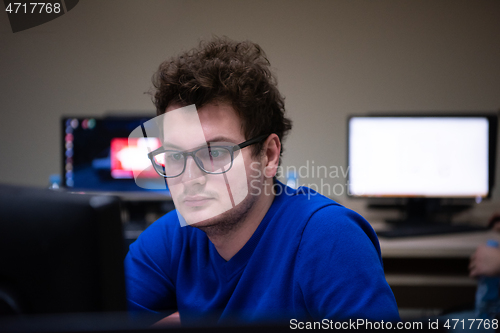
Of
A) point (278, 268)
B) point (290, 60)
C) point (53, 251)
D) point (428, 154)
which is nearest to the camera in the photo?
point (53, 251)

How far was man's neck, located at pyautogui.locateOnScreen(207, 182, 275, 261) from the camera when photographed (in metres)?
0.92

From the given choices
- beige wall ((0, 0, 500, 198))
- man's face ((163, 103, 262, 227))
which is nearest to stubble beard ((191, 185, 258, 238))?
man's face ((163, 103, 262, 227))

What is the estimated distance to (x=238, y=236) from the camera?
92cm

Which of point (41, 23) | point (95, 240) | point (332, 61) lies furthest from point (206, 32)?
point (95, 240)

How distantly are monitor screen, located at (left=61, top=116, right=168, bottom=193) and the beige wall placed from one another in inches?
18.0

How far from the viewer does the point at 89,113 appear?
2.53 meters

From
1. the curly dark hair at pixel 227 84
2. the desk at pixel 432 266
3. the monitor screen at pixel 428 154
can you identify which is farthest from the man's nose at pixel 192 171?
the monitor screen at pixel 428 154

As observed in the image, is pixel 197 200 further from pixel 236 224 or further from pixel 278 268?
pixel 278 268

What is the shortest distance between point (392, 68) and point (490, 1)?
71 cm

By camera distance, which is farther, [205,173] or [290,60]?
[290,60]

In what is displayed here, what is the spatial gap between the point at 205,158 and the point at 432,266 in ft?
4.41

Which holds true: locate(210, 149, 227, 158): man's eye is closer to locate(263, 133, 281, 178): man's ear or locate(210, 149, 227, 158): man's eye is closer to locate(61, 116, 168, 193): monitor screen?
locate(263, 133, 281, 178): man's ear

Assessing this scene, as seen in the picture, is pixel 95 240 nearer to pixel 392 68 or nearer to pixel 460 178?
pixel 460 178

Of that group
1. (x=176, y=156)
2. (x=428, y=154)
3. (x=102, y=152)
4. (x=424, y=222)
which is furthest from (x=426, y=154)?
(x=102, y=152)
